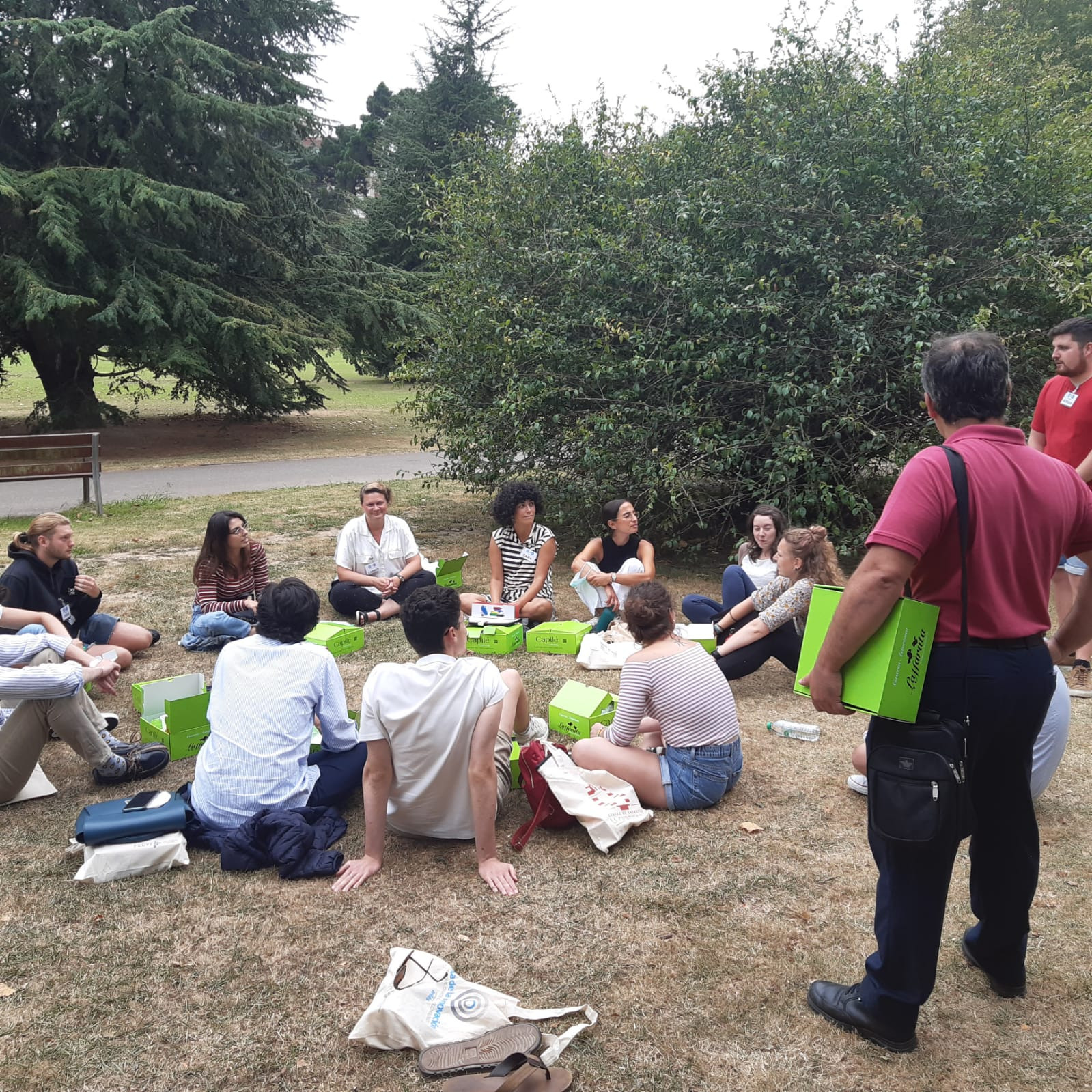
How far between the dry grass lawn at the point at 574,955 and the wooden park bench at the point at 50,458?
8045 mm

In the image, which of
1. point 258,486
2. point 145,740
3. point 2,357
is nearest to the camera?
point 145,740

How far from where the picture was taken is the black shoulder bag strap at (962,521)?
7.95ft

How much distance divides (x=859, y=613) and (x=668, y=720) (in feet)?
6.35

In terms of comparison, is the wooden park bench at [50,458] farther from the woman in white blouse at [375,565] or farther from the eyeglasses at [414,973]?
the eyeglasses at [414,973]

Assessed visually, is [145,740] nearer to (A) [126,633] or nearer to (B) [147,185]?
(A) [126,633]

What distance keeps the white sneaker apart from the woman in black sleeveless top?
235cm

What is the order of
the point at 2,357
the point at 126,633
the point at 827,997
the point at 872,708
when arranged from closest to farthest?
the point at 872,708 → the point at 827,997 → the point at 126,633 → the point at 2,357

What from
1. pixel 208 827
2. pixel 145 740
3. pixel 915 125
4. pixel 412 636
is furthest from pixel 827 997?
pixel 915 125

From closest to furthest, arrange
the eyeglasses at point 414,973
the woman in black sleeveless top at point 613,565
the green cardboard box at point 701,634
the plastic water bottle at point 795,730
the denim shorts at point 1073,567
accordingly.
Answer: the eyeglasses at point 414,973, the plastic water bottle at point 795,730, the denim shorts at point 1073,567, the green cardboard box at point 701,634, the woman in black sleeveless top at point 613,565

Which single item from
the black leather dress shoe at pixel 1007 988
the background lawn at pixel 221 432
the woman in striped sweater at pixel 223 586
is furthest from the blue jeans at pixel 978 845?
the background lawn at pixel 221 432

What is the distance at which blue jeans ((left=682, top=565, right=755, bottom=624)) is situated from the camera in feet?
21.4

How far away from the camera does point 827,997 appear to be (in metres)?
2.92

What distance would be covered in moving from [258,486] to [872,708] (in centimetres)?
1416

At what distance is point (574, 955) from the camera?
10.8ft
